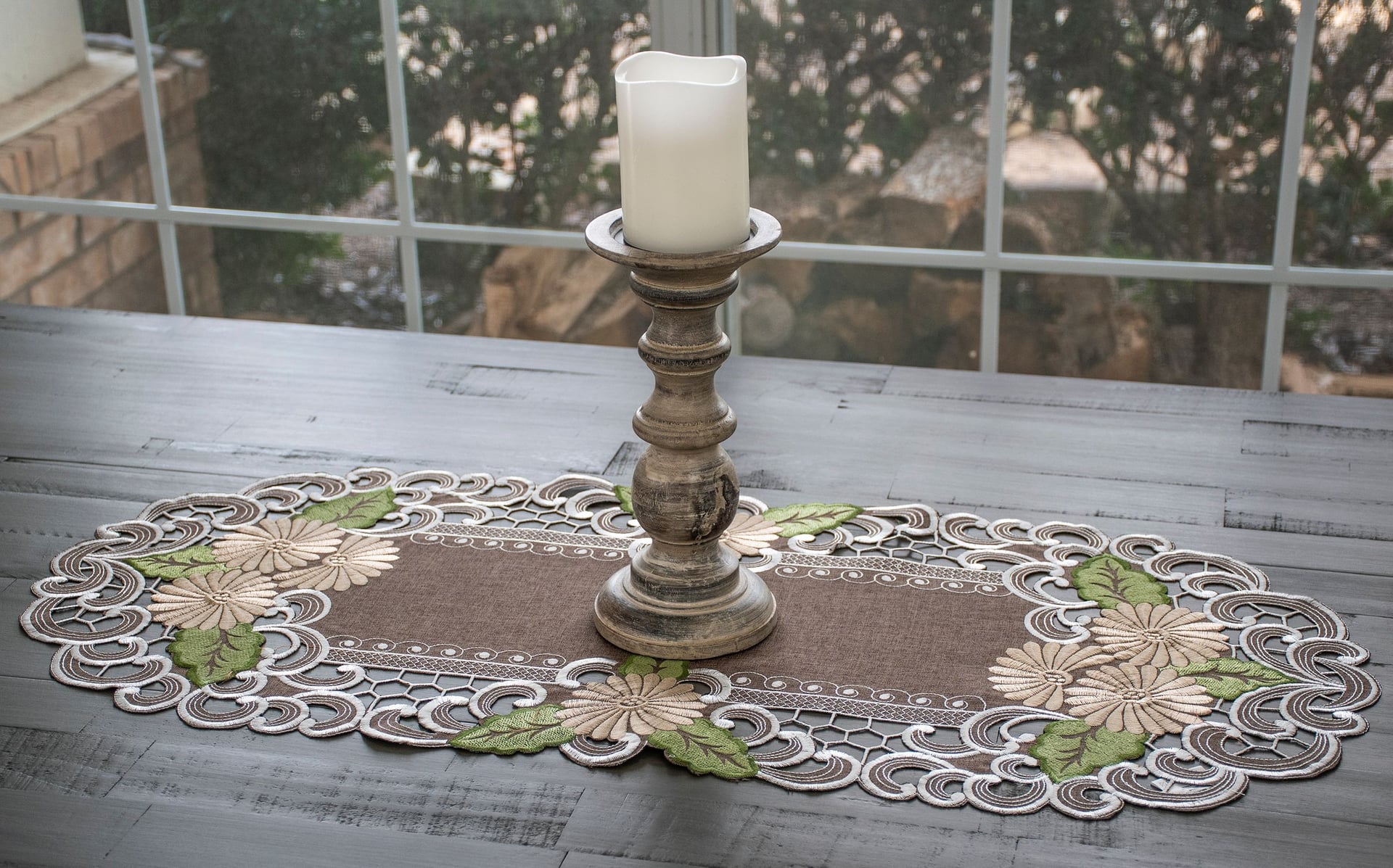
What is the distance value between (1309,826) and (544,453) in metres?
0.89

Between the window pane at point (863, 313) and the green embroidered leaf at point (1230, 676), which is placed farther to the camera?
the window pane at point (863, 313)

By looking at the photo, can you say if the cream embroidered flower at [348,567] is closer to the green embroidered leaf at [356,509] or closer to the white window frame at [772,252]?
the green embroidered leaf at [356,509]

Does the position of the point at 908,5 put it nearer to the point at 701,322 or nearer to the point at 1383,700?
the point at 701,322

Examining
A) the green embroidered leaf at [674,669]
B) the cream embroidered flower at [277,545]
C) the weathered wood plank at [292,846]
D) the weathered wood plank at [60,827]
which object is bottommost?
the weathered wood plank at [292,846]

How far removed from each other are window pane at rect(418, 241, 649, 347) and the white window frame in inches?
3.5

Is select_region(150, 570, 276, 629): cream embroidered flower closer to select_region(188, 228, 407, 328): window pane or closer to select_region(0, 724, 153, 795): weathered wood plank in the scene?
select_region(0, 724, 153, 795): weathered wood plank

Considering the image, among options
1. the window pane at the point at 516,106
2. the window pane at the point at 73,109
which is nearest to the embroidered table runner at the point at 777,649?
the window pane at the point at 516,106

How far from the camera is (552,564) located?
134 cm

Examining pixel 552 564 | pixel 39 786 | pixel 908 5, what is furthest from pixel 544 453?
pixel 908 5

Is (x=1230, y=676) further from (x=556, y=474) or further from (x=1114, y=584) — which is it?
(x=556, y=474)

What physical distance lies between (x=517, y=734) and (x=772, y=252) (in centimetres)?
143

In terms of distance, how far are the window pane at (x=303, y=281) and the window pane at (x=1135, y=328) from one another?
1.16 m

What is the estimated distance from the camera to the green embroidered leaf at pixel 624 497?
4.81ft

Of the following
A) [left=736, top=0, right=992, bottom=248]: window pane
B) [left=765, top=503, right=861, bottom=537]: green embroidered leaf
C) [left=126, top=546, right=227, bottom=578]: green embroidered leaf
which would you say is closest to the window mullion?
[left=736, top=0, right=992, bottom=248]: window pane
